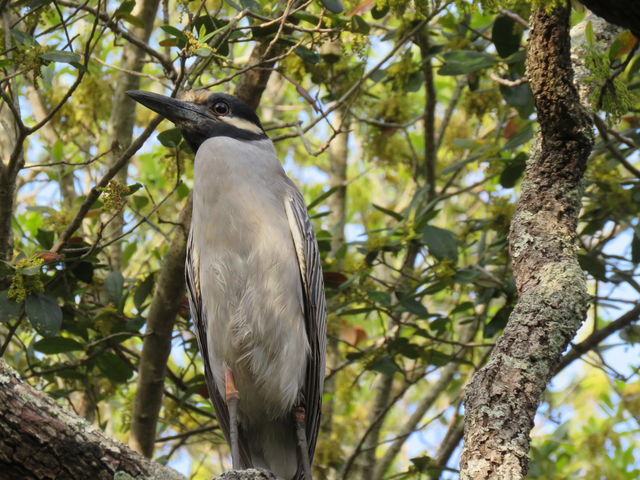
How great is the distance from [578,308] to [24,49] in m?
2.61

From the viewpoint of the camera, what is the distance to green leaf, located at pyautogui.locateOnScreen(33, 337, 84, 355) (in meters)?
4.32

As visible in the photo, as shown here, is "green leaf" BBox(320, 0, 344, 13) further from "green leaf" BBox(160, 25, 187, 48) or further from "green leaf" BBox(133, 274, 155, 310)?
"green leaf" BBox(133, 274, 155, 310)

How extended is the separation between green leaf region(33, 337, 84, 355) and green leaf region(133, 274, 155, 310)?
47 cm

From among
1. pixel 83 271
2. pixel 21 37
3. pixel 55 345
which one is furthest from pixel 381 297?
pixel 21 37

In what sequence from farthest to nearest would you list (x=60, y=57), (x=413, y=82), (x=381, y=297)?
(x=413, y=82)
(x=381, y=297)
(x=60, y=57)

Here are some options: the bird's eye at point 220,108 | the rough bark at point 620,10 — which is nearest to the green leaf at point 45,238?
the bird's eye at point 220,108

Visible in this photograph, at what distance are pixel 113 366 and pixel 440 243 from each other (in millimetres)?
1900

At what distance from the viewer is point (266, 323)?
162 inches

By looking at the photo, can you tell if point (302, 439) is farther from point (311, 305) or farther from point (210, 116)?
point (210, 116)

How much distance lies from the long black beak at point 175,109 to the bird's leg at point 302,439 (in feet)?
5.14

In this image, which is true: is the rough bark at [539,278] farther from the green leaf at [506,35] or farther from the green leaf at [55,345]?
the green leaf at [55,345]

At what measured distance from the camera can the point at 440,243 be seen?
466cm

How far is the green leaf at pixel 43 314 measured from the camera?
12.9 feet

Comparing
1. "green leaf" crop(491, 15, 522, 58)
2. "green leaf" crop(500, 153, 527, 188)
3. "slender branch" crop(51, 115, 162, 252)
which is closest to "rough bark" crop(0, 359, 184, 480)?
"slender branch" crop(51, 115, 162, 252)
